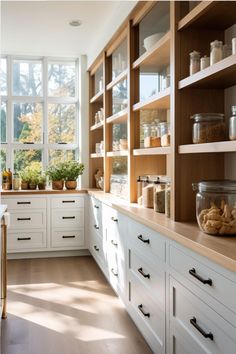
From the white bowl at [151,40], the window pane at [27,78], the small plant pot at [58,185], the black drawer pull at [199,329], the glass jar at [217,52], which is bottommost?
the black drawer pull at [199,329]

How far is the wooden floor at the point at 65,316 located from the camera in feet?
8.80

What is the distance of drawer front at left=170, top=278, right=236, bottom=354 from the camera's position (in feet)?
5.11

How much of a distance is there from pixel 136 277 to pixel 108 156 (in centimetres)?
200

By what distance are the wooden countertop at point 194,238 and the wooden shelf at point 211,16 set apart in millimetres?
1175

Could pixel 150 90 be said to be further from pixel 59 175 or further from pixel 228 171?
pixel 59 175

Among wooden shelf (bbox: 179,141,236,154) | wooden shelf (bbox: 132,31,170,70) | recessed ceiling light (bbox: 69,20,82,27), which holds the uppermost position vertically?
recessed ceiling light (bbox: 69,20,82,27)

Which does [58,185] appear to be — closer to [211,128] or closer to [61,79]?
[61,79]

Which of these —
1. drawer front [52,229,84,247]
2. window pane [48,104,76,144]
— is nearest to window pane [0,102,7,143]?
window pane [48,104,76,144]

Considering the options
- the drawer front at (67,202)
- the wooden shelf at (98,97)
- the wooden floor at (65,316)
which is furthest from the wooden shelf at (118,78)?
the wooden floor at (65,316)

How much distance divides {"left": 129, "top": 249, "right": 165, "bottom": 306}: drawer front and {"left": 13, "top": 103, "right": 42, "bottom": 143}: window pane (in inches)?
→ 124

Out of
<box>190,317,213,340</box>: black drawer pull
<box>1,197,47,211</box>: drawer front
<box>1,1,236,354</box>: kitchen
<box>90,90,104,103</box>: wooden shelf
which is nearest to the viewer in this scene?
<box>190,317,213,340</box>: black drawer pull

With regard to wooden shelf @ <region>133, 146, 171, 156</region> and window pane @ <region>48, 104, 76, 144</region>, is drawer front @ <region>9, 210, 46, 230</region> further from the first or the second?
wooden shelf @ <region>133, 146, 171, 156</region>

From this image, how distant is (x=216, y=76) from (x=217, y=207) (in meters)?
0.69

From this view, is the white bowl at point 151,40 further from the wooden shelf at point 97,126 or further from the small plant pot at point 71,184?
the small plant pot at point 71,184
